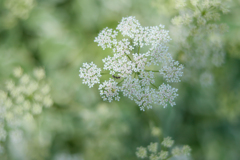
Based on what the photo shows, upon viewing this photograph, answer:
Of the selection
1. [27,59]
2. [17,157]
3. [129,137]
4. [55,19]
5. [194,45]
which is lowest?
[17,157]

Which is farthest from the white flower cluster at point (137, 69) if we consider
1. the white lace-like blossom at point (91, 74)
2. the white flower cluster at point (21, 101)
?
the white flower cluster at point (21, 101)

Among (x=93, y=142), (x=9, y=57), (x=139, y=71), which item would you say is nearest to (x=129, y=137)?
(x=93, y=142)

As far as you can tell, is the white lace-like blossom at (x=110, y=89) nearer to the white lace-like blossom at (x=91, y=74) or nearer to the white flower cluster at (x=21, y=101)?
the white lace-like blossom at (x=91, y=74)

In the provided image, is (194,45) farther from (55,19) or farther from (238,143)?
(55,19)

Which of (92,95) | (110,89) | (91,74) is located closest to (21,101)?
(92,95)

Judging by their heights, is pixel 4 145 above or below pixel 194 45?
below

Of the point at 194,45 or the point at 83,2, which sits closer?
the point at 194,45
